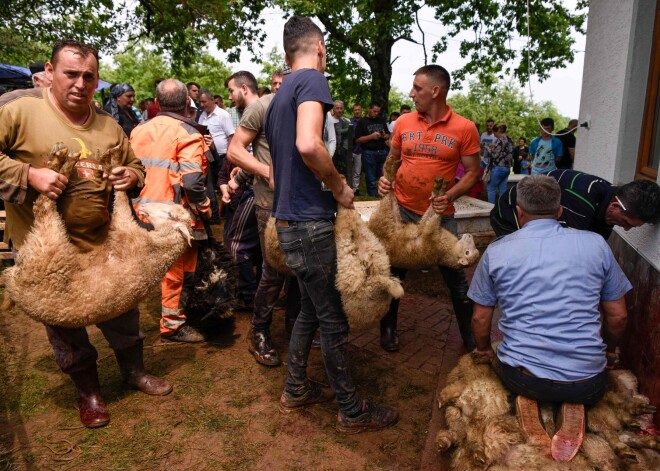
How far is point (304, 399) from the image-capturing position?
11.2 ft

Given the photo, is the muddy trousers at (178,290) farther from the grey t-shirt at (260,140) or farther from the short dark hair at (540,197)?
the short dark hair at (540,197)

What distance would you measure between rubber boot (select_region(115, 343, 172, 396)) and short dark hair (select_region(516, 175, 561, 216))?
9.46 feet

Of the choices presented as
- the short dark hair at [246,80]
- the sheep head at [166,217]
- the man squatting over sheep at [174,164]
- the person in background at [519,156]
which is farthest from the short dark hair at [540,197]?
the person in background at [519,156]

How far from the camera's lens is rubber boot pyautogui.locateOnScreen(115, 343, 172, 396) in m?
3.61

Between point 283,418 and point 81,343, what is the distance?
1.48 meters

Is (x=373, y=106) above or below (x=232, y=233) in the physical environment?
above

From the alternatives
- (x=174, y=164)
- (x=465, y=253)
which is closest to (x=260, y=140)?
(x=174, y=164)

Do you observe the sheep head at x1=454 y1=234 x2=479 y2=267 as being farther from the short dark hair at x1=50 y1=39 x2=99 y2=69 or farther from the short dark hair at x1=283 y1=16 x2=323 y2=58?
the short dark hair at x1=50 y1=39 x2=99 y2=69

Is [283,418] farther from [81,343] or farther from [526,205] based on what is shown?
[526,205]

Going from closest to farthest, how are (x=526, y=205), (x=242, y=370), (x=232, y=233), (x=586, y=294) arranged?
(x=586, y=294) < (x=526, y=205) < (x=242, y=370) < (x=232, y=233)

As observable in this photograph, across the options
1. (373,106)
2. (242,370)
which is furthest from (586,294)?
(373,106)

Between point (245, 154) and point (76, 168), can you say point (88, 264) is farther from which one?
point (245, 154)

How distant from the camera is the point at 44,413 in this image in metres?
3.40

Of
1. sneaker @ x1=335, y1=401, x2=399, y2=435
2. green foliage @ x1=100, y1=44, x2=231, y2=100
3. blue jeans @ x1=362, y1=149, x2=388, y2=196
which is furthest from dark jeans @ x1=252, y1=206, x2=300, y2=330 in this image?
green foliage @ x1=100, y1=44, x2=231, y2=100
